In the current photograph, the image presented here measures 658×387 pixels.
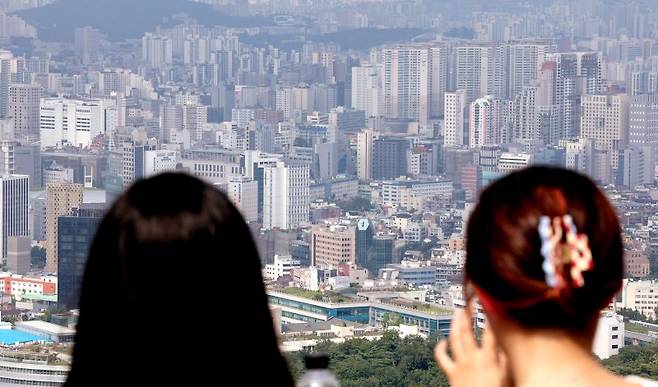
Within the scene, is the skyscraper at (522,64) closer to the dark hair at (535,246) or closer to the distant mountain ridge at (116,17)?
the distant mountain ridge at (116,17)

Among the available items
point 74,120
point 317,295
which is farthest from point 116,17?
point 317,295

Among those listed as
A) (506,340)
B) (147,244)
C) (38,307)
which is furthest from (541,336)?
(38,307)

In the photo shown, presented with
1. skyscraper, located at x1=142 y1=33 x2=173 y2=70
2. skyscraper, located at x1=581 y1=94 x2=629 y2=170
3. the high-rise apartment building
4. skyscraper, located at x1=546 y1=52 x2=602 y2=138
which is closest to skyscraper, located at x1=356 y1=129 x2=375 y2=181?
skyscraper, located at x1=546 y1=52 x2=602 y2=138

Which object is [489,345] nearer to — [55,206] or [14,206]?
[55,206]

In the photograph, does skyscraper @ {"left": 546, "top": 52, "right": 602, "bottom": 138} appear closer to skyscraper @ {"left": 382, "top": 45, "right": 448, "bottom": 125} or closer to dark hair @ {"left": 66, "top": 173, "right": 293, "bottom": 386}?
skyscraper @ {"left": 382, "top": 45, "right": 448, "bottom": 125}

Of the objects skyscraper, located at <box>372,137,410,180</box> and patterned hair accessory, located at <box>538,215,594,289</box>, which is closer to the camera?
patterned hair accessory, located at <box>538,215,594,289</box>
